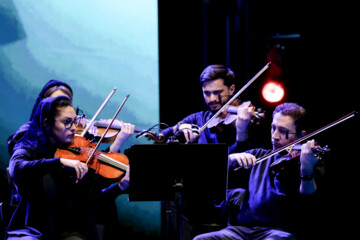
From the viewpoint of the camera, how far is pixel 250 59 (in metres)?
4.32

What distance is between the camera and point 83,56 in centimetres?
418

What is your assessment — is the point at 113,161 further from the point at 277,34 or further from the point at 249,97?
the point at 277,34

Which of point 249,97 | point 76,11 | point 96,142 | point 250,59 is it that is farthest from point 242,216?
point 76,11

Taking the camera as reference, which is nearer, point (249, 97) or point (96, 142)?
point (96, 142)

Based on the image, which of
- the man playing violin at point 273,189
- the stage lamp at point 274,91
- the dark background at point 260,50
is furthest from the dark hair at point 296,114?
the stage lamp at point 274,91

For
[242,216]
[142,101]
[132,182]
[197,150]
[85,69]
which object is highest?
[85,69]

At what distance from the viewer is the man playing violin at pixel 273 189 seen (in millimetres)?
2906

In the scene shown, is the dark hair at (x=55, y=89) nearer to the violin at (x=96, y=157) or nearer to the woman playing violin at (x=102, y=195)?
the woman playing violin at (x=102, y=195)

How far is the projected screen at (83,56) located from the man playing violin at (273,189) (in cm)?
135

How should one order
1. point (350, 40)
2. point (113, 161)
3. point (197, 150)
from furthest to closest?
1. point (350, 40)
2. point (113, 161)
3. point (197, 150)

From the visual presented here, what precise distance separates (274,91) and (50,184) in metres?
2.28

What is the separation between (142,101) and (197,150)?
5.97ft

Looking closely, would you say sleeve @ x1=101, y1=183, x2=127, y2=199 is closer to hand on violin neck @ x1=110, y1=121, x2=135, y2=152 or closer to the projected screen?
hand on violin neck @ x1=110, y1=121, x2=135, y2=152

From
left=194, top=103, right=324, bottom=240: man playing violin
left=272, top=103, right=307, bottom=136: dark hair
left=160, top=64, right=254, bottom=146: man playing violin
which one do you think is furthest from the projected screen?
left=272, top=103, right=307, bottom=136: dark hair
